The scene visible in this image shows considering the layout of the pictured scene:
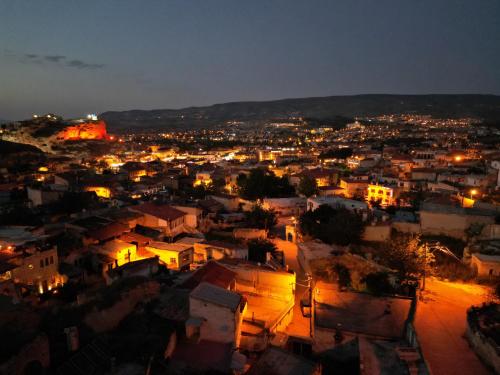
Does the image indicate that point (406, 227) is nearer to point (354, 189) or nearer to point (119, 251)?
point (354, 189)

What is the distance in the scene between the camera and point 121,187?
2902 centimetres

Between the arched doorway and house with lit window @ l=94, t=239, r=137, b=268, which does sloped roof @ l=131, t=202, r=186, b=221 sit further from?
the arched doorway

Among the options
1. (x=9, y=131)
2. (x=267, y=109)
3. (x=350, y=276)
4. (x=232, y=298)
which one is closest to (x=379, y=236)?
(x=350, y=276)

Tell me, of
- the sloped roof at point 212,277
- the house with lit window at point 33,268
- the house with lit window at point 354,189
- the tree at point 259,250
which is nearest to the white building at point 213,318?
the sloped roof at point 212,277

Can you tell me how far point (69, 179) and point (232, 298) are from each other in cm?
2610

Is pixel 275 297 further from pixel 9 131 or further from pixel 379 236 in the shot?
pixel 9 131

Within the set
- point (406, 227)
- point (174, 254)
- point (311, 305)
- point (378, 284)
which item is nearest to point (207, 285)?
point (311, 305)

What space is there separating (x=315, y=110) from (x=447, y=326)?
157 metres

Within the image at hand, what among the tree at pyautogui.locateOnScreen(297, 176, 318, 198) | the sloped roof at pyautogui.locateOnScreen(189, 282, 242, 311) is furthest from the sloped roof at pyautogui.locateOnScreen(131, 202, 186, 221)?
the tree at pyautogui.locateOnScreen(297, 176, 318, 198)

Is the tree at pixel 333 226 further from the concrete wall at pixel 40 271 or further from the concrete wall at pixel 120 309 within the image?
the concrete wall at pixel 40 271

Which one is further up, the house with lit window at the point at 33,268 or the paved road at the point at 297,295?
the house with lit window at the point at 33,268

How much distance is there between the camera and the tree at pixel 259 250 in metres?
15.3

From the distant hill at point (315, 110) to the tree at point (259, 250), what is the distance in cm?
12202

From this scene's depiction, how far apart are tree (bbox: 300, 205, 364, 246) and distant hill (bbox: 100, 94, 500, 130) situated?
11854 centimetres
